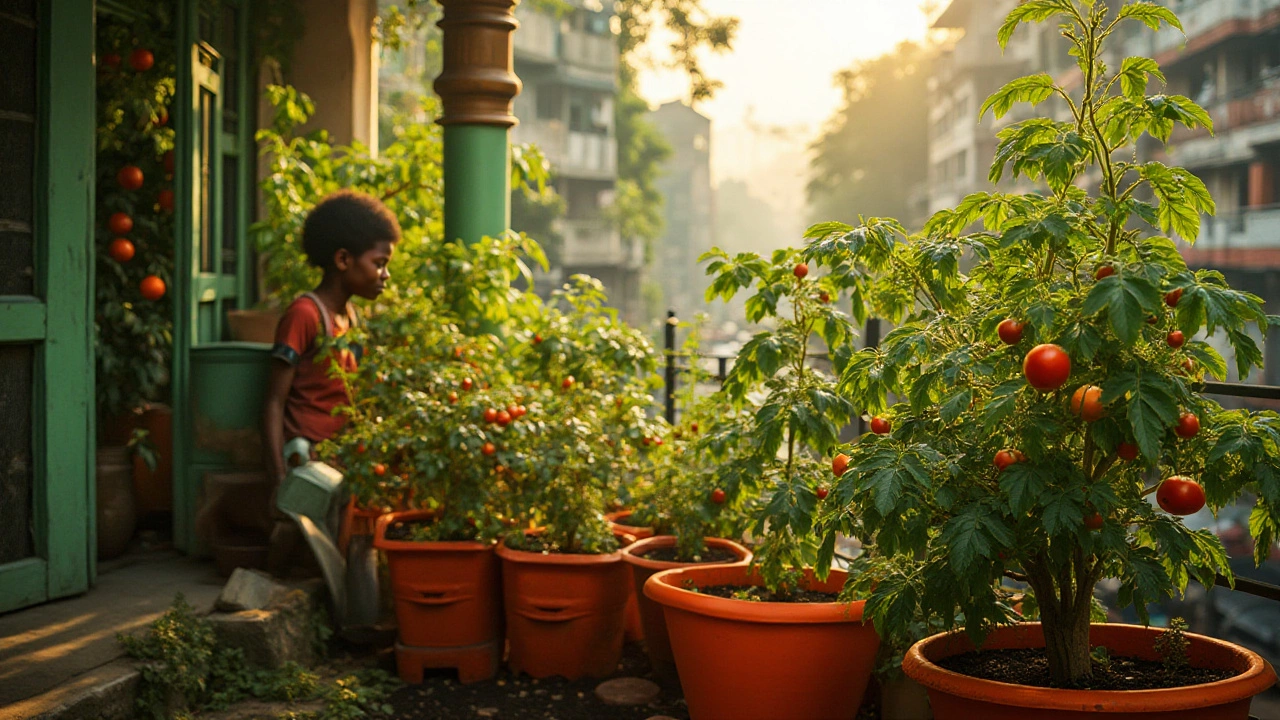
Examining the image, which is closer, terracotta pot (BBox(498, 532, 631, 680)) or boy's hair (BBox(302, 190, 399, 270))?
terracotta pot (BBox(498, 532, 631, 680))

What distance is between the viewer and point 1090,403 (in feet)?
7.04

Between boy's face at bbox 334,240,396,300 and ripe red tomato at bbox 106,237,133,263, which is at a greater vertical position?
ripe red tomato at bbox 106,237,133,263

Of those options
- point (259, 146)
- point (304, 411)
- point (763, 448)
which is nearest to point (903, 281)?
point (763, 448)

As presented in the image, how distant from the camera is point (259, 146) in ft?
19.6

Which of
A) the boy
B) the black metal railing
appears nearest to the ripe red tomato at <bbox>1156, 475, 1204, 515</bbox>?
the black metal railing

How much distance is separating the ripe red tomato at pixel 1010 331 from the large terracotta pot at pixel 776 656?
109cm

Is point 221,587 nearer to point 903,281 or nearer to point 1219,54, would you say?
point 903,281

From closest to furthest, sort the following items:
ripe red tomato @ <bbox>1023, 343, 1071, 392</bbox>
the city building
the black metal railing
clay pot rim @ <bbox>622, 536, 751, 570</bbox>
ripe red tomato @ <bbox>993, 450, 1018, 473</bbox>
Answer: ripe red tomato @ <bbox>1023, 343, 1071, 392</bbox> → ripe red tomato @ <bbox>993, 450, 1018, 473</bbox> → the black metal railing → clay pot rim @ <bbox>622, 536, 751, 570</bbox> → the city building

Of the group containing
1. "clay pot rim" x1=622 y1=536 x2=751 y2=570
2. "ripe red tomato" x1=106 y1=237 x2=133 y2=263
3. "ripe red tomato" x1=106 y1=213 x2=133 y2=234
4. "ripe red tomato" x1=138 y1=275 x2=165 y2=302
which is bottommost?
"clay pot rim" x1=622 y1=536 x2=751 y2=570

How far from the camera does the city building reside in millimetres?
78875

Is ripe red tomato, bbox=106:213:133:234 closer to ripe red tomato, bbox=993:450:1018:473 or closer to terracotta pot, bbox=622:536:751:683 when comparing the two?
terracotta pot, bbox=622:536:751:683

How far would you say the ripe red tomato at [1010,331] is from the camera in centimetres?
219

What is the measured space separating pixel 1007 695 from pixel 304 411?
3109 mm

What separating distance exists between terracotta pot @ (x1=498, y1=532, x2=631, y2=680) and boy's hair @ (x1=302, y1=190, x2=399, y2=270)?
1450 millimetres
